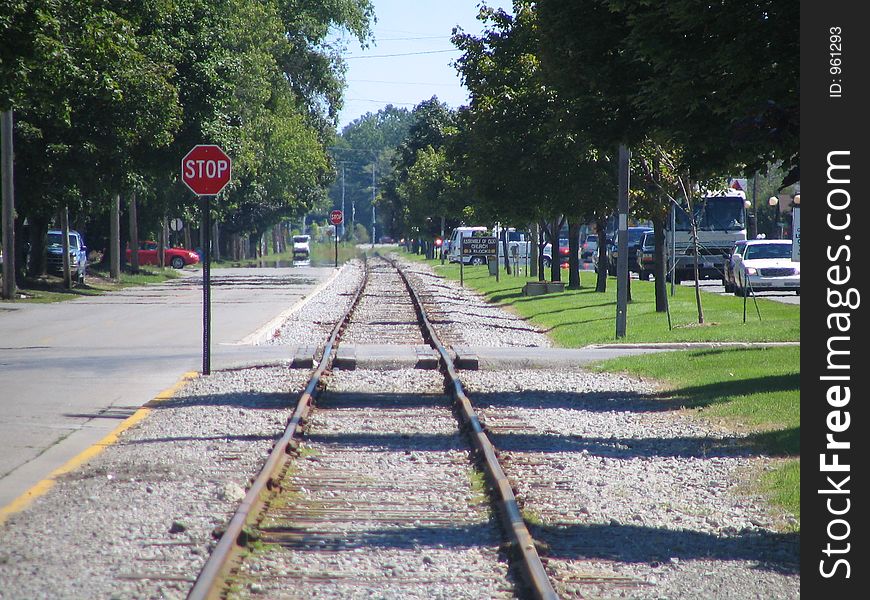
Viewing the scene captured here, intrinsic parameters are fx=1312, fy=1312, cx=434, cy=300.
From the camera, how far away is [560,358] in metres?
20.3

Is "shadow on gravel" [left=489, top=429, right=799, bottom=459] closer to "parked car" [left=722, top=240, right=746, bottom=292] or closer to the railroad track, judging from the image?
the railroad track

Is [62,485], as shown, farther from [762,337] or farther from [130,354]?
[762,337]

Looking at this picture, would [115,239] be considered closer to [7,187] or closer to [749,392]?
[7,187]

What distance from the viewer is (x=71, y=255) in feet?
160

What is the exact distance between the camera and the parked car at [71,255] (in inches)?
1933

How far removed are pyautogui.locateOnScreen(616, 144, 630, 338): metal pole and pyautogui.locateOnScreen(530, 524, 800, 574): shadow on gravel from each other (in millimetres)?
15086

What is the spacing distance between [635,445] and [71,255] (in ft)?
131

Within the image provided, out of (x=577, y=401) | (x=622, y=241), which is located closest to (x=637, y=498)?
(x=577, y=401)

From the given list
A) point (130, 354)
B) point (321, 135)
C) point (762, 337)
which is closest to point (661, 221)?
point (762, 337)

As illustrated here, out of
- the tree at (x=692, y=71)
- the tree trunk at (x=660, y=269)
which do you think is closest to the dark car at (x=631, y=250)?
the tree trunk at (x=660, y=269)

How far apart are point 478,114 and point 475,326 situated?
5.91 meters

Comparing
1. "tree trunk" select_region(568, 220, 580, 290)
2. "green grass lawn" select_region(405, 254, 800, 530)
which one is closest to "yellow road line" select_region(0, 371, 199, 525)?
"green grass lawn" select_region(405, 254, 800, 530)

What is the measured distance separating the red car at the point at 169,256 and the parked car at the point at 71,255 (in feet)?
71.7

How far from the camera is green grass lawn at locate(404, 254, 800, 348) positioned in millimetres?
23609
